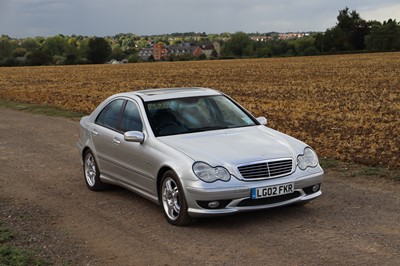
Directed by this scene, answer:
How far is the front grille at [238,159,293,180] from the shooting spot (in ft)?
19.6

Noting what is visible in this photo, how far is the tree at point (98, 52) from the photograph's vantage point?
112 meters

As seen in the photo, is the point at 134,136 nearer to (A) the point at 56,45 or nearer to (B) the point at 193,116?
(B) the point at 193,116

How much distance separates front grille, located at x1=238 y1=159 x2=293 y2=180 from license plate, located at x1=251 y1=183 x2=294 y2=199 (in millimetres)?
119

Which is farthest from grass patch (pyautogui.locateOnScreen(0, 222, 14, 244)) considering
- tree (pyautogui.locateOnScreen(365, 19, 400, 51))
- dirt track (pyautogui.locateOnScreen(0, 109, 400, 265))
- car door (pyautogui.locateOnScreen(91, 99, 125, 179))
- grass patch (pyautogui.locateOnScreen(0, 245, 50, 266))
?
tree (pyautogui.locateOnScreen(365, 19, 400, 51))

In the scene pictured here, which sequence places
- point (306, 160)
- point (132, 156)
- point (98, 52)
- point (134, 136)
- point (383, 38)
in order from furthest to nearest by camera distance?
point (98, 52), point (383, 38), point (132, 156), point (134, 136), point (306, 160)

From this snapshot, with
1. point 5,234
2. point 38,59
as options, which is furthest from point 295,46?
point 5,234

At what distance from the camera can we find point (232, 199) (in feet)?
19.5

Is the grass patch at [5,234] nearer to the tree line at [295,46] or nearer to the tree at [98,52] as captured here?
the tree line at [295,46]

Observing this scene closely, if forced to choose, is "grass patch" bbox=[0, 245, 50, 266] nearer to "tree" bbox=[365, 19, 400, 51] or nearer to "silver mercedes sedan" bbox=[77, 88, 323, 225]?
"silver mercedes sedan" bbox=[77, 88, 323, 225]

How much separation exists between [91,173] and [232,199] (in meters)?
2.98

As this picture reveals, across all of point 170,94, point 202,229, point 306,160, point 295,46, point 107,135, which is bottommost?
point 295,46

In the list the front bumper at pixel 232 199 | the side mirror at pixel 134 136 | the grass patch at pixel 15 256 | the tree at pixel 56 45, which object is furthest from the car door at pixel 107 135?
the tree at pixel 56 45

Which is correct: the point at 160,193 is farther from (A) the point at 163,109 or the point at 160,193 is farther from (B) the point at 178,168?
(A) the point at 163,109

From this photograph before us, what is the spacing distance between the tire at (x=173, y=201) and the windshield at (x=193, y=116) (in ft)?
2.34
